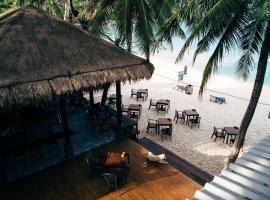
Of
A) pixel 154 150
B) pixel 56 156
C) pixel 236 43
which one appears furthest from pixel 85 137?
pixel 236 43

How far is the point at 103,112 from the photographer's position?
12.9 metres

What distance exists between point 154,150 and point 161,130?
2.92 meters

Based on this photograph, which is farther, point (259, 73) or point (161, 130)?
point (161, 130)

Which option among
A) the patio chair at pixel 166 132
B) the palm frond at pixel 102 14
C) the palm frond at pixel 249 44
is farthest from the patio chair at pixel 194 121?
the palm frond at pixel 102 14

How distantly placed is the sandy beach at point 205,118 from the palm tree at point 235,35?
178 centimetres

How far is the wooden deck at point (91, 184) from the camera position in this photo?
7.73 meters

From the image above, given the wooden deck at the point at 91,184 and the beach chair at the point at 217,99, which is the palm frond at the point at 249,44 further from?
the beach chair at the point at 217,99

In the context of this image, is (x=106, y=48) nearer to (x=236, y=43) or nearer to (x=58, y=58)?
(x=58, y=58)

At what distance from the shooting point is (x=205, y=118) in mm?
16609

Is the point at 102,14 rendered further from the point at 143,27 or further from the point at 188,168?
the point at 188,168

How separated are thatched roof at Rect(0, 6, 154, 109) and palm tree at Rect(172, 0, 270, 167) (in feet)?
7.63

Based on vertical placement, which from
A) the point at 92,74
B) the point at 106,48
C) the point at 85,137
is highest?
the point at 106,48

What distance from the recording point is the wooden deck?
773 centimetres

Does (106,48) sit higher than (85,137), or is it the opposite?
(106,48)
